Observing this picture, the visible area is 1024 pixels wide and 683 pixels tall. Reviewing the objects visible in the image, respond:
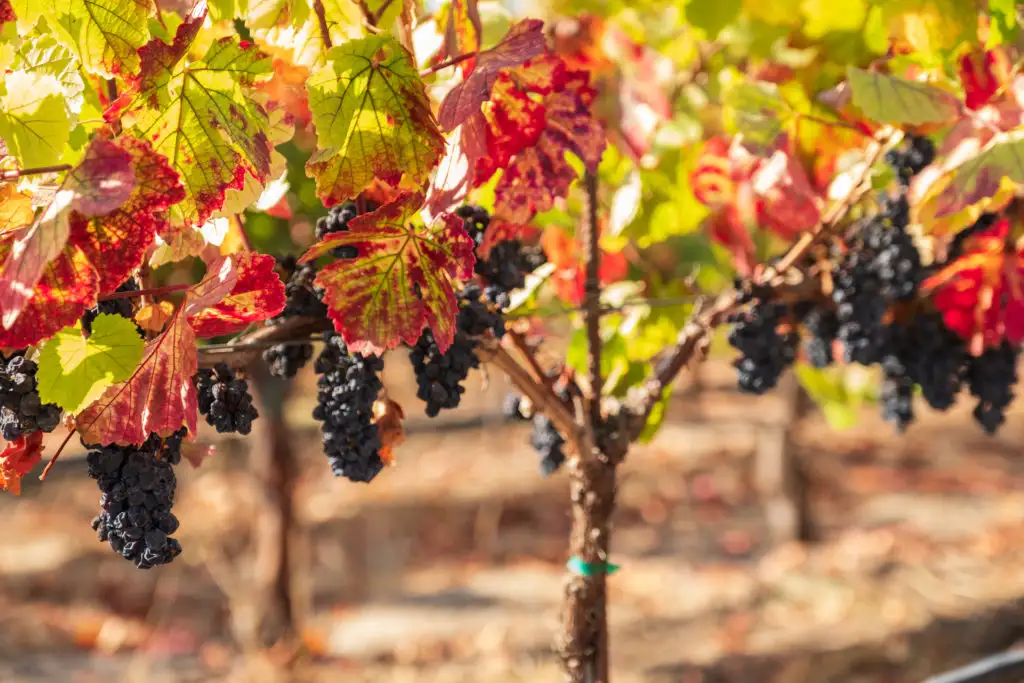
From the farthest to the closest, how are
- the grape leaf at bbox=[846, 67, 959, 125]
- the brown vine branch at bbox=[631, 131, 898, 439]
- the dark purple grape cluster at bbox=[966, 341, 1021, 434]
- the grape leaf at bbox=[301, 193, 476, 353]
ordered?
the dark purple grape cluster at bbox=[966, 341, 1021, 434], the brown vine branch at bbox=[631, 131, 898, 439], the grape leaf at bbox=[846, 67, 959, 125], the grape leaf at bbox=[301, 193, 476, 353]

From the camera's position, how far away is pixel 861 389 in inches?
142

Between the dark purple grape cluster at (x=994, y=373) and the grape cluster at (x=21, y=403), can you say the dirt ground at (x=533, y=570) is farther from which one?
the grape cluster at (x=21, y=403)

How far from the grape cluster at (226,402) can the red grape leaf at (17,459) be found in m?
0.16

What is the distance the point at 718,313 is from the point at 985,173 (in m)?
0.46

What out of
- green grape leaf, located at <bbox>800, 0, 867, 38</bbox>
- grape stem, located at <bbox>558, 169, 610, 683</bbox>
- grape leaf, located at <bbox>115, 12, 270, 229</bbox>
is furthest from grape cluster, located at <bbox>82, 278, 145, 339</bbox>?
green grape leaf, located at <bbox>800, 0, 867, 38</bbox>

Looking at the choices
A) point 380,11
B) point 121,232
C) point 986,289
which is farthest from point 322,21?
point 986,289

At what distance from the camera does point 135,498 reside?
2.99ft

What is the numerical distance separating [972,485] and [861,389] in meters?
3.58

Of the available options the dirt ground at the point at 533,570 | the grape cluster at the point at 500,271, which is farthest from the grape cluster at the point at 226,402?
the dirt ground at the point at 533,570

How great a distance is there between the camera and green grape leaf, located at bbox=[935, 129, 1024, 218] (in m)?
1.07

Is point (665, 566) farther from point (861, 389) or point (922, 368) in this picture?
point (922, 368)

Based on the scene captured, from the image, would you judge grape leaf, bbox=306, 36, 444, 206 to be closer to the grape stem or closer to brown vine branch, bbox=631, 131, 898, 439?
the grape stem

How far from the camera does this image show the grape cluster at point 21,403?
2.74ft

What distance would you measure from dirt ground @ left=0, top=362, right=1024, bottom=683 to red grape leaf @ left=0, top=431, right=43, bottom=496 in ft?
10.9
